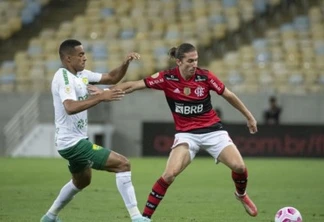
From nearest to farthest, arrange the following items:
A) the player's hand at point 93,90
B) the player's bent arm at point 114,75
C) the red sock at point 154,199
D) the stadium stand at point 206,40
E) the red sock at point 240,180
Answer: the player's hand at point 93,90 → the red sock at point 154,199 → the player's bent arm at point 114,75 → the red sock at point 240,180 → the stadium stand at point 206,40

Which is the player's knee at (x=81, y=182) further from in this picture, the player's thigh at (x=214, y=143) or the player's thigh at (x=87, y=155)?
the player's thigh at (x=214, y=143)

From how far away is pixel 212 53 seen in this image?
31297mm

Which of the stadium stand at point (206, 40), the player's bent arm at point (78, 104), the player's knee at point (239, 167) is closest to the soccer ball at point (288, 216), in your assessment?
the player's knee at point (239, 167)

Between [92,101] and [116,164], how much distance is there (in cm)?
95

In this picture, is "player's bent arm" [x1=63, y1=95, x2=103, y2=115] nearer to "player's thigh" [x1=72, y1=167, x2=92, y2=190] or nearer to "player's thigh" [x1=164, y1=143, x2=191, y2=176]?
"player's thigh" [x1=72, y1=167, x2=92, y2=190]

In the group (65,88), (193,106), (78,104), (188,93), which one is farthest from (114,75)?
(78,104)

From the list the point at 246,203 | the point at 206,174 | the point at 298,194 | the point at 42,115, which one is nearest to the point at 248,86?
the point at 42,115

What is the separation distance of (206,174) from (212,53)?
37.8 ft

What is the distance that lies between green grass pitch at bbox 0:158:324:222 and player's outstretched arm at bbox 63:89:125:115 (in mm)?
2064

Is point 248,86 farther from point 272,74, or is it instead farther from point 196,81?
point 196,81

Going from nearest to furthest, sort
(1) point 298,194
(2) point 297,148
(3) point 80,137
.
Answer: (3) point 80,137 → (1) point 298,194 → (2) point 297,148

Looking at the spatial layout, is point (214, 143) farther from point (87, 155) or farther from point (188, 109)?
point (87, 155)

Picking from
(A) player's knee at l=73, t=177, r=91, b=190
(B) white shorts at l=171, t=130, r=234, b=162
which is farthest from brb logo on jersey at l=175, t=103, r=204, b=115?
(A) player's knee at l=73, t=177, r=91, b=190

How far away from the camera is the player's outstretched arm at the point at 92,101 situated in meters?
9.77
